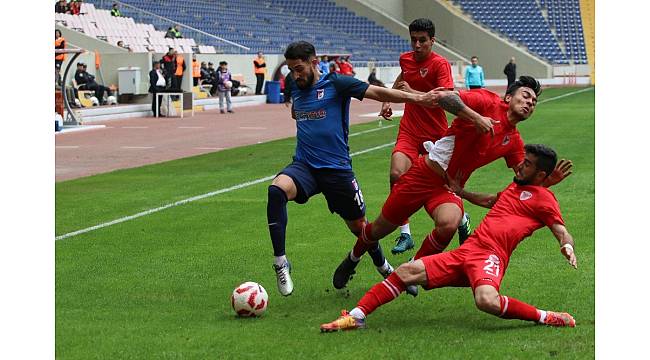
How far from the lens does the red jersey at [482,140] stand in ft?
26.9

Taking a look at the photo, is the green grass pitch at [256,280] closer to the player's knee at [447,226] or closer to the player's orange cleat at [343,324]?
the player's orange cleat at [343,324]

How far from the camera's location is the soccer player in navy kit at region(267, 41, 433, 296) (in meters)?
8.41

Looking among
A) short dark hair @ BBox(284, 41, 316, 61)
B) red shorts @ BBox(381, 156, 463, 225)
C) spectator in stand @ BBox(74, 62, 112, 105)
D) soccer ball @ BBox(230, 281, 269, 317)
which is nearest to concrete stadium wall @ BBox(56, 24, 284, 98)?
spectator in stand @ BBox(74, 62, 112, 105)

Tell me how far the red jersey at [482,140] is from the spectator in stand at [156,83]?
27.2m

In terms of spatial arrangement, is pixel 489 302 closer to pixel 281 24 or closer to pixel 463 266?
pixel 463 266

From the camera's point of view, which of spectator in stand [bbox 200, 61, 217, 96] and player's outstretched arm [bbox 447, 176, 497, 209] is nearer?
player's outstretched arm [bbox 447, 176, 497, 209]

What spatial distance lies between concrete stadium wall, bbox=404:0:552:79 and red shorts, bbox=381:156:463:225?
197 ft

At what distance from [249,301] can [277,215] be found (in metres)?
0.86

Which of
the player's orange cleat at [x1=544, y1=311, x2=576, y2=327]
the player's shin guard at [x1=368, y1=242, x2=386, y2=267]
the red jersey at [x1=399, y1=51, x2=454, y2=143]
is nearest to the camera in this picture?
the player's orange cleat at [x1=544, y1=311, x2=576, y2=327]

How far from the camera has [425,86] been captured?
10.9 m

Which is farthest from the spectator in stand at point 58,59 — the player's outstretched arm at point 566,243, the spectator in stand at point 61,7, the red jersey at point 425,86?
the player's outstretched arm at point 566,243

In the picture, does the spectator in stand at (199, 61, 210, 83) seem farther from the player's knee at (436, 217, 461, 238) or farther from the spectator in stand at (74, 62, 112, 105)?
the player's knee at (436, 217, 461, 238)

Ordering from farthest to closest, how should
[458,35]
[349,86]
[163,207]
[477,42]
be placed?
[458,35], [477,42], [163,207], [349,86]

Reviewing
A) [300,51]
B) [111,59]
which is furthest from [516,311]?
[111,59]
